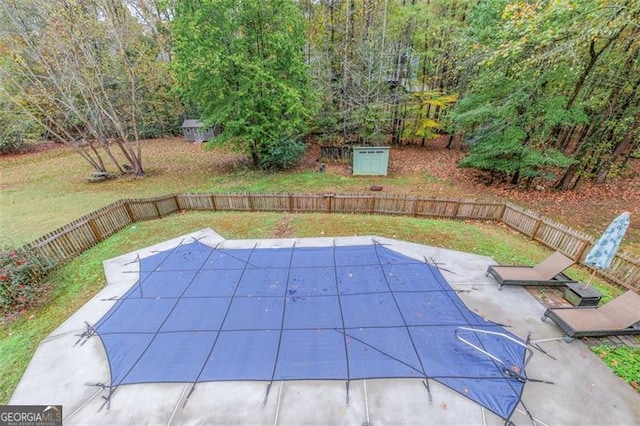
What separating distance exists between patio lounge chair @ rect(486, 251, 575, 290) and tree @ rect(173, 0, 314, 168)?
35.1 ft

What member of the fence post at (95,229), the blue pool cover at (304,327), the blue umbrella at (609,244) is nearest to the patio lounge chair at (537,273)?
the blue umbrella at (609,244)

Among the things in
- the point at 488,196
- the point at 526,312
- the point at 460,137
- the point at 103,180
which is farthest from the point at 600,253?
the point at 103,180

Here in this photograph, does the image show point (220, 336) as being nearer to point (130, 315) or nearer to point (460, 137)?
point (130, 315)

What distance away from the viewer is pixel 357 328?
194 inches

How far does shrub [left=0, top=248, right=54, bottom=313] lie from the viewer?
585 cm

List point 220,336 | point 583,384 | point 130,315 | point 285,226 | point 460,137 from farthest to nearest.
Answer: point 460,137
point 285,226
point 130,315
point 220,336
point 583,384

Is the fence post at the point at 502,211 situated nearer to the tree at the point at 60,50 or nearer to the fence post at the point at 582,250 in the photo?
the fence post at the point at 582,250

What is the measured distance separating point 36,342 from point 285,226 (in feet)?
20.7

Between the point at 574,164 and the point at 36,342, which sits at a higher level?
the point at 574,164

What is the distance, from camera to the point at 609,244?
505 cm

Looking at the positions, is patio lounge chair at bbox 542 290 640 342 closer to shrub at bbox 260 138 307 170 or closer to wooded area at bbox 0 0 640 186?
wooded area at bbox 0 0 640 186

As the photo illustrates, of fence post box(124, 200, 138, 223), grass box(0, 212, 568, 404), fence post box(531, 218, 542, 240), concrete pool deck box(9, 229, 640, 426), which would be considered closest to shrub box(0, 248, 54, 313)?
grass box(0, 212, 568, 404)

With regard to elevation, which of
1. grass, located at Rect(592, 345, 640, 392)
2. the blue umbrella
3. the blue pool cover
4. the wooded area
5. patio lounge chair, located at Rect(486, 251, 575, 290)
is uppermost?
the wooded area

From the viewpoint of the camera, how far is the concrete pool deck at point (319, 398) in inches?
147
